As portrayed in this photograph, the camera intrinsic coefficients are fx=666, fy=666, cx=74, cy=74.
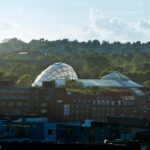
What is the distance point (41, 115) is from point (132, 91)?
148 feet

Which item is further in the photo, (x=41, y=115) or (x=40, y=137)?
(x=41, y=115)

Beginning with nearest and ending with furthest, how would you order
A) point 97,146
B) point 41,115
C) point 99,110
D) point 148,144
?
point 97,146 < point 148,144 < point 41,115 < point 99,110

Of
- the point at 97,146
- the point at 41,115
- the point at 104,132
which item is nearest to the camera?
the point at 97,146

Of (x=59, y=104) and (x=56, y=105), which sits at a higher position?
(x=59, y=104)

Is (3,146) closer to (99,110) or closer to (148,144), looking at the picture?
(148,144)

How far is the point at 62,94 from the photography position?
14450cm

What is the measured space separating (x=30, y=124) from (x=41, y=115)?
189ft

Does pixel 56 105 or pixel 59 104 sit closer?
pixel 59 104

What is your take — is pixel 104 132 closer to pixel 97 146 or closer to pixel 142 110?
pixel 97 146

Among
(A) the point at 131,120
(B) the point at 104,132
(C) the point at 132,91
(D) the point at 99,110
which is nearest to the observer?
(B) the point at 104,132

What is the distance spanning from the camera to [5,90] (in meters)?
142

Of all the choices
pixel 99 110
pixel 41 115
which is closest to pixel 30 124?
Answer: pixel 41 115

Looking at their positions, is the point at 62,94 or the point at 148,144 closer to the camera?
the point at 148,144

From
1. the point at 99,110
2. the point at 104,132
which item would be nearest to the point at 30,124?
the point at 104,132
